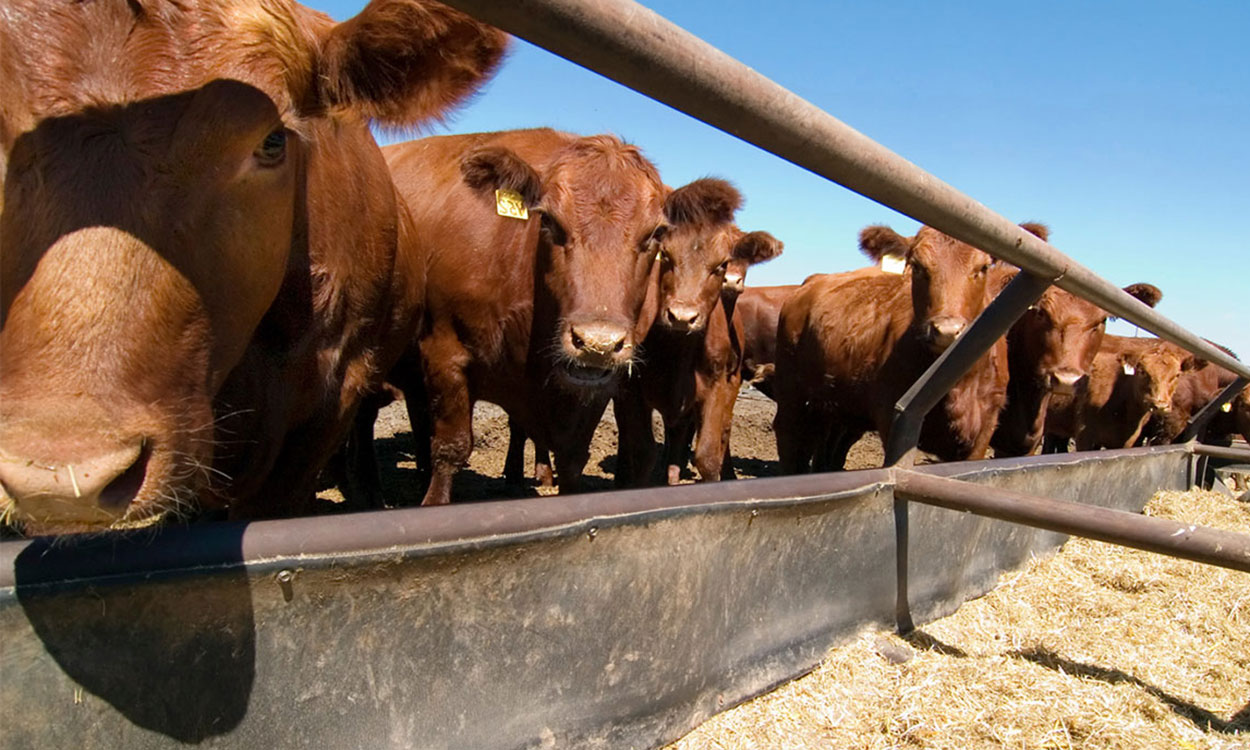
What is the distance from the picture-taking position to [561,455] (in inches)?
173

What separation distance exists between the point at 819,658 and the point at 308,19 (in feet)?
7.19

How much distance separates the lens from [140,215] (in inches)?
52.0

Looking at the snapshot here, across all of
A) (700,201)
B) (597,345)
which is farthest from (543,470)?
(597,345)

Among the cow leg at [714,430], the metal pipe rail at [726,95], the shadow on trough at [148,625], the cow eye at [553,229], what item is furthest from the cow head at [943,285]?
the shadow on trough at [148,625]

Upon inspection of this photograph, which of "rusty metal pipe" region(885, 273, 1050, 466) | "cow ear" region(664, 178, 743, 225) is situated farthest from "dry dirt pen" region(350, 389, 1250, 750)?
"cow ear" region(664, 178, 743, 225)

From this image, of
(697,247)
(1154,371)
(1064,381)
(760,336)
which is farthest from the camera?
(760,336)

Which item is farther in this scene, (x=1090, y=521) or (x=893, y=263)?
(x=893, y=263)

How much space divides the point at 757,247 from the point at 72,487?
6067 mm

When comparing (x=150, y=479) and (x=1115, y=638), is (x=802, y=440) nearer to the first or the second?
(x=1115, y=638)

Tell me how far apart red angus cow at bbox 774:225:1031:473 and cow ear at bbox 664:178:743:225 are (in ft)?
4.28

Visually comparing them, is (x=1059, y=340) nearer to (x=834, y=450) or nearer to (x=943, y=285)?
(x=943, y=285)

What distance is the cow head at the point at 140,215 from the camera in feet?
3.74

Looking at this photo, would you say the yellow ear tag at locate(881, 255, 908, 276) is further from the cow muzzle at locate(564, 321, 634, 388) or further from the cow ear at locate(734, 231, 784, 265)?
Result: the cow muzzle at locate(564, 321, 634, 388)

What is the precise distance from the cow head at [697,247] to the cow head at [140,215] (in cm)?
276
